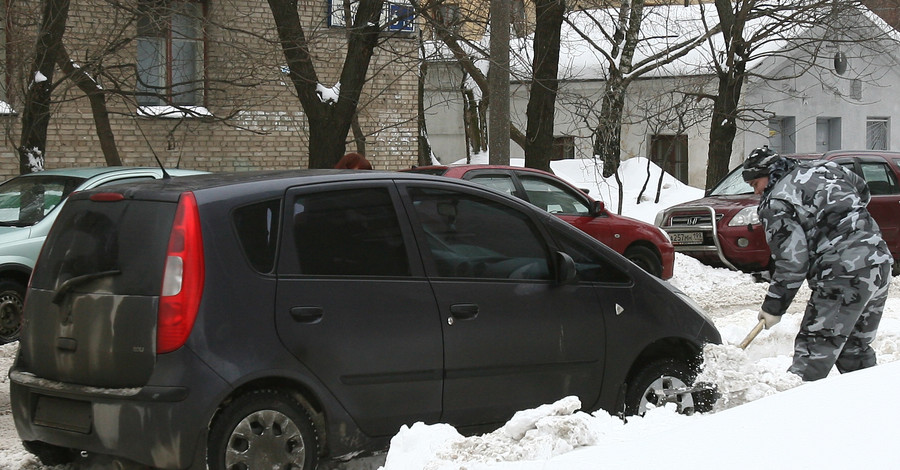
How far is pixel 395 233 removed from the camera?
16.8 feet

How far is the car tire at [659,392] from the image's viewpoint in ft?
18.7

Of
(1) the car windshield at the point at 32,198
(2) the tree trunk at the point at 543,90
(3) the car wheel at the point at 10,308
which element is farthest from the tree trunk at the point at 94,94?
(2) the tree trunk at the point at 543,90

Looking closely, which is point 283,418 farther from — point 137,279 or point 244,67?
point 244,67

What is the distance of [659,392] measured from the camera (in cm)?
572

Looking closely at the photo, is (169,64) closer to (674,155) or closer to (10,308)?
(10,308)

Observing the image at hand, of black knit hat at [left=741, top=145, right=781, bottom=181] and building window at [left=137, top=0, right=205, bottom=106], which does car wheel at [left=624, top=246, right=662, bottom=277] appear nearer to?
black knit hat at [left=741, top=145, right=781, bottom=181]

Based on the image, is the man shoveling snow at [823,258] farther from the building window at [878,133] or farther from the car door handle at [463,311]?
the building window at [878,133]

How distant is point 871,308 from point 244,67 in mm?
10087

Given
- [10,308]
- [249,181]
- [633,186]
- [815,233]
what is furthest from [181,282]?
[633,186]

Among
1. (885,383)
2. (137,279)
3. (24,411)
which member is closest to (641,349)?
(885,383)

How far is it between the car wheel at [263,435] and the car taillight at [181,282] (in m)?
0.39

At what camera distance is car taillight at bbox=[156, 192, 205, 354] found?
14.3 ft

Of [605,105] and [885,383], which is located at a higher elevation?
[605,105]

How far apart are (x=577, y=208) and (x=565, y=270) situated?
21.9 feet
